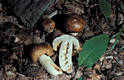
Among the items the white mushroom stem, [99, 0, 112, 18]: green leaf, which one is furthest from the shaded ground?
[99, 0, 112, 18]: green leaf

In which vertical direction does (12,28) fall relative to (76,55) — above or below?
above

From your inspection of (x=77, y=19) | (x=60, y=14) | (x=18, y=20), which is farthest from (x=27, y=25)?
(x=77, y=19)

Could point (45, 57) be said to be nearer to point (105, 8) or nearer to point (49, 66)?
point (49, 66)

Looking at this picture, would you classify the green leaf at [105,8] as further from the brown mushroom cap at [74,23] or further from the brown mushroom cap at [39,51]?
the brown mushroom cap at [39,51]

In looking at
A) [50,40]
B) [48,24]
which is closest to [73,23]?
[48,24]

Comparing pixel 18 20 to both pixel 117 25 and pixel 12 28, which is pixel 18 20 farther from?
pixel 117 25

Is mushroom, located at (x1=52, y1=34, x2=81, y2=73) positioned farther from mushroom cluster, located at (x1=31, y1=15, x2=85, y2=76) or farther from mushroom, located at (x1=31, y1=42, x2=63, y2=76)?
mushroom, located at (x1=31, y1=42, x2=63, y2=76)

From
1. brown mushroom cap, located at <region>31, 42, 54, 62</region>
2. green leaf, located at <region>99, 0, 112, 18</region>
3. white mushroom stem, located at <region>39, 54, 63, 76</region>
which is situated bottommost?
white mushroom stem, located at <region>39, 54, 63, 76</region>
